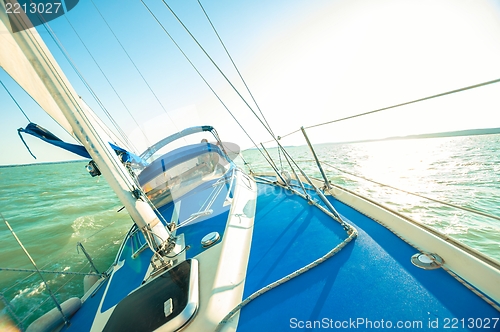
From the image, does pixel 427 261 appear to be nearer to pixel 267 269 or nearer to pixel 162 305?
pixel 267 269

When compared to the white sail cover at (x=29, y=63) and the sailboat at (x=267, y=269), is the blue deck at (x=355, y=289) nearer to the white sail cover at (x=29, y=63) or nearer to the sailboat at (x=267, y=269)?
the sailboat at (x=267, y=269)

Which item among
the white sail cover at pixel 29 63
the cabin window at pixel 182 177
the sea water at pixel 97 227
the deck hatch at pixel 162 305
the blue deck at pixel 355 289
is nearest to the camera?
the blue deck at pixel 355 289

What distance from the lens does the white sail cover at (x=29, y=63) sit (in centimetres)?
153

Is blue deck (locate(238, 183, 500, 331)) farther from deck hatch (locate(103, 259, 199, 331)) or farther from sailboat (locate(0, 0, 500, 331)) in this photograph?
deck hatch (locate(103, 259, 199, 331))

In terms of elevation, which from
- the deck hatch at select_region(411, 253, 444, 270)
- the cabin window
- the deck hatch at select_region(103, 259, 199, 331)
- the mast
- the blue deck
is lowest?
the deck hatch at select_region(411, 253, 444, 270)

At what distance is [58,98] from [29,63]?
1.09 ft

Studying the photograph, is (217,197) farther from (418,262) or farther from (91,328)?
(418,262)

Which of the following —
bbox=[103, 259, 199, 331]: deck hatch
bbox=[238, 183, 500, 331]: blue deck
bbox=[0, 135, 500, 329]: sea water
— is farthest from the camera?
bbox=[0, 135, 500, 329]: sea water

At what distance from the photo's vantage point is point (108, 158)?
1.93 metres

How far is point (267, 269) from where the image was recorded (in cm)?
173

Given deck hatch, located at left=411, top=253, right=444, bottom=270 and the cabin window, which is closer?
deck hatch, located at left=411, top=253, right=444, bottom=270

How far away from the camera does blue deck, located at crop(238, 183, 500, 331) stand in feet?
3.72

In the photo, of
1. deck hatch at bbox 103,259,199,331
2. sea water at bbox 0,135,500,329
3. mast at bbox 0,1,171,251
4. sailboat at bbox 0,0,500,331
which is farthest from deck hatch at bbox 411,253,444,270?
mast at bbox 0,1,171,251

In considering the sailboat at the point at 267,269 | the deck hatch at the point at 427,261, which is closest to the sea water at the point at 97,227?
the sailboat at the point at 267,269
